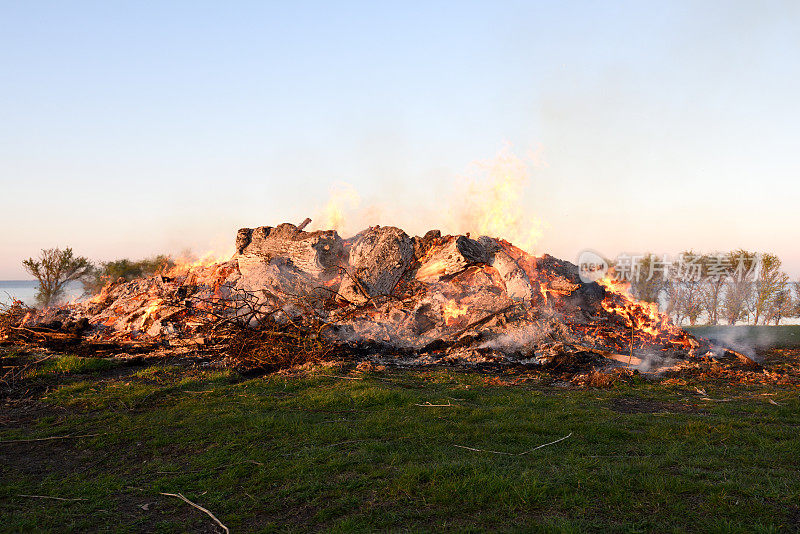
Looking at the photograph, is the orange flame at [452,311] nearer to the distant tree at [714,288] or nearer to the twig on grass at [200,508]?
the twig on grass at [200,508]

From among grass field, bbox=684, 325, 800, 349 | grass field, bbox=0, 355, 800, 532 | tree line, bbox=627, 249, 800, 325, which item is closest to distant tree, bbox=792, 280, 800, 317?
tree line, bbox=627, 249, 800, 325

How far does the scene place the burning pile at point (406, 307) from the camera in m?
12.9

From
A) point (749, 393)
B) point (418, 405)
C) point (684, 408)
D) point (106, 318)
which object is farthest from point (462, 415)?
point (106, 318)

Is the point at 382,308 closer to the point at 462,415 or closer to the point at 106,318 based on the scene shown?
the point at 462,415

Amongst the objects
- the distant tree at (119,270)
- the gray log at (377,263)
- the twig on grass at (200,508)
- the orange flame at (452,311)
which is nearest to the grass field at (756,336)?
the orange flame at (452,311)

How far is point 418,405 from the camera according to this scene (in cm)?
782

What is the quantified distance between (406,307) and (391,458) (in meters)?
9.00

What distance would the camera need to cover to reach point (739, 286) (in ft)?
116

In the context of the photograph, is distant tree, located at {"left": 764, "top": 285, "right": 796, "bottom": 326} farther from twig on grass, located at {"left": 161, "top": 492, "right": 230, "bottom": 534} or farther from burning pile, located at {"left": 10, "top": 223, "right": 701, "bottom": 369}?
twig on grass, located at {"left": 161, "top": 492, "right": 230, "bottom": 534}

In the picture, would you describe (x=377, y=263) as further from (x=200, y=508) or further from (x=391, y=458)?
(x=200, y=508)

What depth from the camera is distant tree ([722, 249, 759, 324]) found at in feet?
115

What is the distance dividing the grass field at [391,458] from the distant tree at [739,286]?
101ft

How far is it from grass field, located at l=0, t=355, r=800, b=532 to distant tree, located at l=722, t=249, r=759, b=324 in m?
30.7

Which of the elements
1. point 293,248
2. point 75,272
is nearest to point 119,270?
point 75,272
